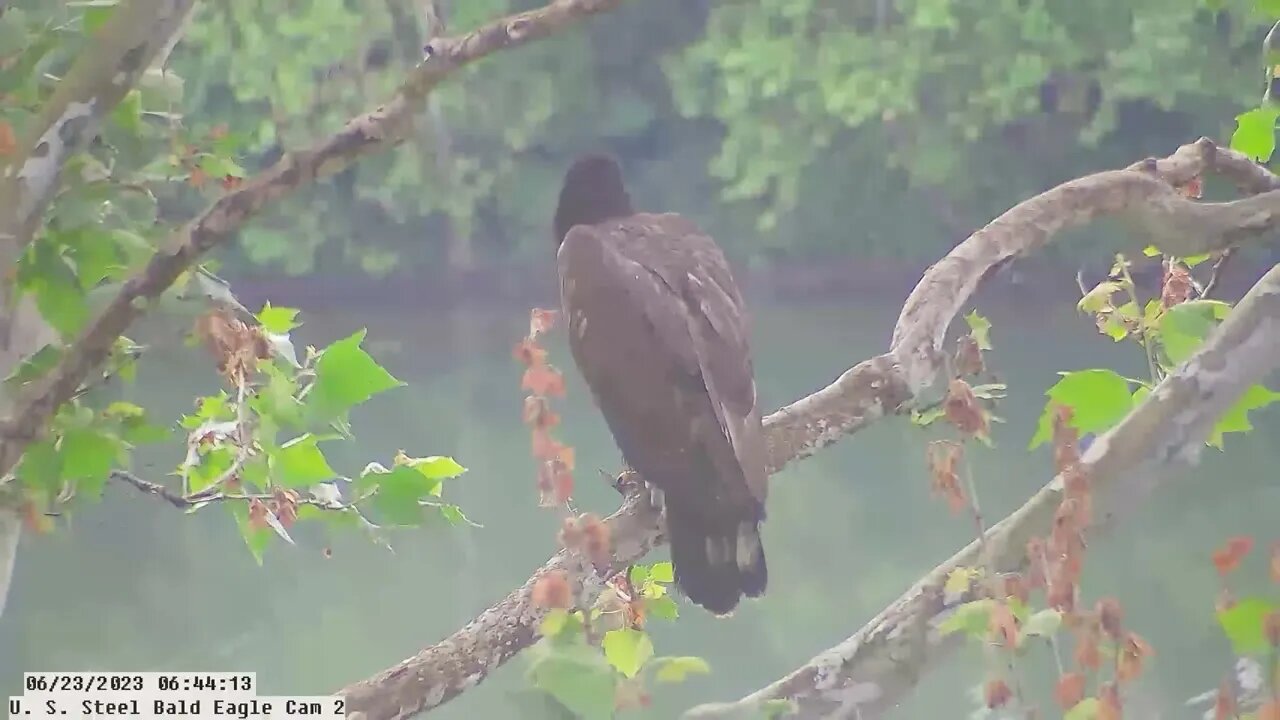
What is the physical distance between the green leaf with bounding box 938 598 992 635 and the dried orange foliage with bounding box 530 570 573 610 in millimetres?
318

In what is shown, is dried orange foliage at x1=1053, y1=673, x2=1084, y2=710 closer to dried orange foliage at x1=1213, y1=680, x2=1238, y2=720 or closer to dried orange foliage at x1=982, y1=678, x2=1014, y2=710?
dried orange foliage at x1=982, y1=678, x2=1014, y2=710

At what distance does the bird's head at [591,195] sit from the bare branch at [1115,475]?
1.50ft

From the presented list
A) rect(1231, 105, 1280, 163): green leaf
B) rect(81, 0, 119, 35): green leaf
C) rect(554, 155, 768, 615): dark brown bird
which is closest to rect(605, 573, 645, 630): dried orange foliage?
rect(554, 155, 768, 615): dark brown bird

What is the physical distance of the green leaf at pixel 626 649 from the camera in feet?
3.15

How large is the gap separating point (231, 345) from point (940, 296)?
0.63 meters

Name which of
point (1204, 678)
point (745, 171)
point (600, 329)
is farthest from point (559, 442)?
point (1204, 678)

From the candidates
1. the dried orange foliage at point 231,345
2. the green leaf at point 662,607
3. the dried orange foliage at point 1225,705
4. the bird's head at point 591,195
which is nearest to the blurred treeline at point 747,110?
the bird's head at point 591,195

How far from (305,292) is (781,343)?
1.50 ft

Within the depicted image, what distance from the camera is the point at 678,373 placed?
1147 millimetres

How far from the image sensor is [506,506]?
48.4 inches

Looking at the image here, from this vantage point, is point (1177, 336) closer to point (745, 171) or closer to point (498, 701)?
point (745, 171)

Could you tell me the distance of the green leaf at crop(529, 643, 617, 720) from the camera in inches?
34.9

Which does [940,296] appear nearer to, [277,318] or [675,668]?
[675,668]

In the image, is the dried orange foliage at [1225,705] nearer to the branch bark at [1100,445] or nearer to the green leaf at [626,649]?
the branch bark at [1100,445]
